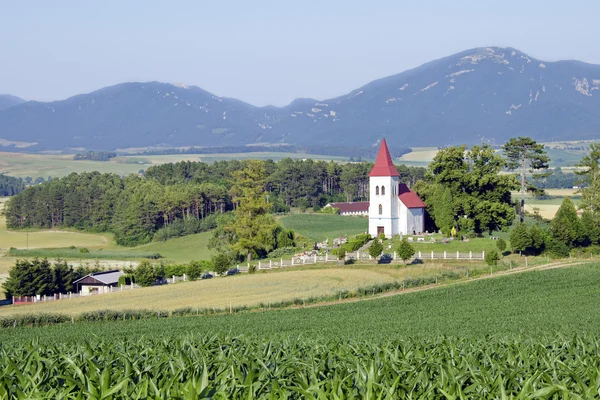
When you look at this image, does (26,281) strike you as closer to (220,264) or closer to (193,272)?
(193,272)

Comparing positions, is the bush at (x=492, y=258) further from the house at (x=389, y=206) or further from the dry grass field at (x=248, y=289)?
the house at (x=389, y=206)

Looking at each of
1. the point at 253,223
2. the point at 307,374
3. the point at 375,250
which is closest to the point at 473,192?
the point at 375,250

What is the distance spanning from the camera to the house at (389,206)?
69.4 m

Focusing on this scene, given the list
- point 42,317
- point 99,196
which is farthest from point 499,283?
point 99,196

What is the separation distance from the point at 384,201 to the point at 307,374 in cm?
5745

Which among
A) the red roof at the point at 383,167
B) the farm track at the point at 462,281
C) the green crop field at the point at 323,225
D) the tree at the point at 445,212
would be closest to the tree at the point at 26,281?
the farm track at the point at 462,281

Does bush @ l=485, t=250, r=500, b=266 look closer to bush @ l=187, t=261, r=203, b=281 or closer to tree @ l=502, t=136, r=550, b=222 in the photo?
bush @ l=187, t=261, r=203, b=281

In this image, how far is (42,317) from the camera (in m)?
36.8

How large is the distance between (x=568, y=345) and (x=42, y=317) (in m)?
26.1

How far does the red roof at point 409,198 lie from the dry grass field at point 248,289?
561 inches

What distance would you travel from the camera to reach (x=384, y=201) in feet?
228

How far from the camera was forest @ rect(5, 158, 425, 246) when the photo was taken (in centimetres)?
10644

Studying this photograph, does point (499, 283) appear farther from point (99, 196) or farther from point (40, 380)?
point (99, 196)

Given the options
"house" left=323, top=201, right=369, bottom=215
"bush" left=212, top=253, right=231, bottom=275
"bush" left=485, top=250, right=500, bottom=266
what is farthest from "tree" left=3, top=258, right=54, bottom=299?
"house" left=323, top=201, right=369, bottom=215
